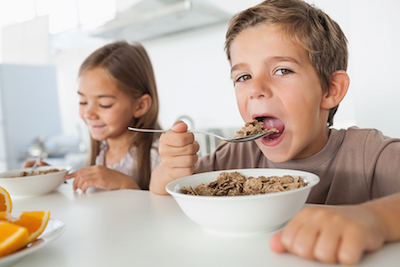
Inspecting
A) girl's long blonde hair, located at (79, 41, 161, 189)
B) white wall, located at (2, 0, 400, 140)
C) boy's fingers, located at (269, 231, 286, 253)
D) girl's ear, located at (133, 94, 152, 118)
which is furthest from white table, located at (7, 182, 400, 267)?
white wall, located at (2, 0, 400, 140)

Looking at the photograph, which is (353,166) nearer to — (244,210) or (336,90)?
(336,90)

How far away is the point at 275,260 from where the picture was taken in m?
0.45

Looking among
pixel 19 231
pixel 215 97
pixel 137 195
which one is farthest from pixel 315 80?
pixel 215 97

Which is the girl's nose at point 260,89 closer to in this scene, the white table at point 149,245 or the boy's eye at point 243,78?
the boy's eye at point 243,78

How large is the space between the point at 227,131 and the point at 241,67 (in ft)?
6.43

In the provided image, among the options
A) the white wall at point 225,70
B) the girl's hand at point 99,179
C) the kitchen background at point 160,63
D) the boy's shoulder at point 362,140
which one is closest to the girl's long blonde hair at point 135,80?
the girl's hand at point 99,179

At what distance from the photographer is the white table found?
1.50ft

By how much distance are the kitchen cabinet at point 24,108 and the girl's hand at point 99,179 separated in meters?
3.20

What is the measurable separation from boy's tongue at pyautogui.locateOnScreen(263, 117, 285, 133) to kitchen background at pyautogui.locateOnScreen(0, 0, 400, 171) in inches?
70.9

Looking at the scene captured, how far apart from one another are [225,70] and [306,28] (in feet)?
7.65

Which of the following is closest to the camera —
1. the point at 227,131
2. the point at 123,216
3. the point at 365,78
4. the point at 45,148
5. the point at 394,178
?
the point at 123,216

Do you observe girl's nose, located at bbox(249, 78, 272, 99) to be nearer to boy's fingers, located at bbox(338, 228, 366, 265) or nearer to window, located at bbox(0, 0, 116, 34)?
boy's fingers, located at bbox(338, 228, 366, 265)

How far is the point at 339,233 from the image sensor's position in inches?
16.4

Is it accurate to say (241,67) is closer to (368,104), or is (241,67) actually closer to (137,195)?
(137,195)
